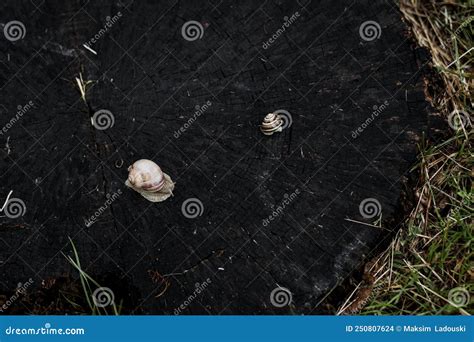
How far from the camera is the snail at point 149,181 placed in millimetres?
3781

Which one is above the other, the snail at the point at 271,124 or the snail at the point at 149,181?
the snail at the point at 271,124

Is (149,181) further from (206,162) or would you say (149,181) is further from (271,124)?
(271,124)

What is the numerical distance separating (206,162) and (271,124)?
0.45 metres

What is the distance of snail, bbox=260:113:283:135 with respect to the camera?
3863 millimetres

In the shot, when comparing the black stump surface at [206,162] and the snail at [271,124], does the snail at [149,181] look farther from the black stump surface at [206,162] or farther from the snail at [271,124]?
the snail at [271,124]

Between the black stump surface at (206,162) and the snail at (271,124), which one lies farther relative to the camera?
the black stump surface at (206,162)

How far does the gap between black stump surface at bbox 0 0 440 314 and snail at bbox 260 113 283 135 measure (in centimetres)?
6

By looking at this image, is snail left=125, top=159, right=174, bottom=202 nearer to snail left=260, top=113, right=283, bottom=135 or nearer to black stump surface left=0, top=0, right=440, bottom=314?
black stump surface left=0, top=0, right=440, bottom=314

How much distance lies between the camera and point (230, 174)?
157 inches

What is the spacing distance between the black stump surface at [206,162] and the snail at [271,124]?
0.19 ft

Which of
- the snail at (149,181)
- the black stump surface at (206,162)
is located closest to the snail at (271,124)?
the black stump surface at (206,162)

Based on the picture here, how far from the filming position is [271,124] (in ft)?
12.7

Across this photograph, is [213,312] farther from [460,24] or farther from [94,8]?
[460,24]

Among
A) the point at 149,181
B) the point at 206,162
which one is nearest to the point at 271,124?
the point at 206,162
